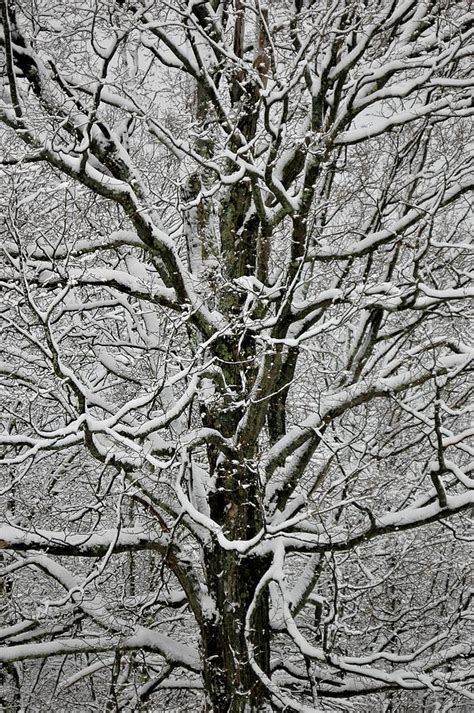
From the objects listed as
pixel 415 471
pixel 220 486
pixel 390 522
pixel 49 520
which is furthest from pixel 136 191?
pixel 415 471

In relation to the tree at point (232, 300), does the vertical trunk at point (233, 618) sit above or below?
below

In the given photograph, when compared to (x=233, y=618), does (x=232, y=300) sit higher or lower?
higher

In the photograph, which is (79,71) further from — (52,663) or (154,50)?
(52,663)

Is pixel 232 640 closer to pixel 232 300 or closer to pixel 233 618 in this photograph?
pixel 233 618

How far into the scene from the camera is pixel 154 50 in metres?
5.46

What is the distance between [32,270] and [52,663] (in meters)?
9.91

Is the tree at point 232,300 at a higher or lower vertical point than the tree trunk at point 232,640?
higher

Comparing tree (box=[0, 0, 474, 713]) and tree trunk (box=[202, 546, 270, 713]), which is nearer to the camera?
tree (box=[0, 0, 474, 713])

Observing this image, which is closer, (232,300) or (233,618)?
(233,618)

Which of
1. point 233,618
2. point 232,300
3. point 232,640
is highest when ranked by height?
point 232,300

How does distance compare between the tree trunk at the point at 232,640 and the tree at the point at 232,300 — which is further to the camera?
the tree trunk at the point at 232,640

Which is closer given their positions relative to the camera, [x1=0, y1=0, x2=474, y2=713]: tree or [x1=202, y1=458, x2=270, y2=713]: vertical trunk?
[x1=0, y1=0, x2=474, y2=713]: tree

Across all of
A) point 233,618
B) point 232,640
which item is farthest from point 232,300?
point 232,640

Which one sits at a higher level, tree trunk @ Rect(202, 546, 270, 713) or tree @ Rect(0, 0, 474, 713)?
tree @ Rect(0, 0, 474, 713)
